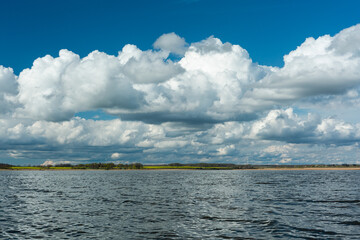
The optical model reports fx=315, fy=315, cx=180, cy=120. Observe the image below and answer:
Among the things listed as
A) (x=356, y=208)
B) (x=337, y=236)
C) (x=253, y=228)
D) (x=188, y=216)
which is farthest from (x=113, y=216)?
(x=356, y=208)

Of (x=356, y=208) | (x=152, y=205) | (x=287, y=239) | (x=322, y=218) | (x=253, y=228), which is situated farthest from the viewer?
(x=152, y=205)

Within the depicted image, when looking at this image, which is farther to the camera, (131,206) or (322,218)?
(131,206)

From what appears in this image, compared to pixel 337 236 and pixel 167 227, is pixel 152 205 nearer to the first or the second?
pixel 167 227

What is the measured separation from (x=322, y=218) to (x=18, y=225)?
120ft

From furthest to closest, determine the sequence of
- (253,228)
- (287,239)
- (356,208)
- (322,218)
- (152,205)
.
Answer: (152,205) < (356,208) < (322,218) < (253,228) < (287,239)

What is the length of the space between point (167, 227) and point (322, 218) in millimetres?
20207

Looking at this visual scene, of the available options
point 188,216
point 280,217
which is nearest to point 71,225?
point 188,216

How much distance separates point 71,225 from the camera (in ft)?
116

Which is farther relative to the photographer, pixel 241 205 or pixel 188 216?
pixel 241 205

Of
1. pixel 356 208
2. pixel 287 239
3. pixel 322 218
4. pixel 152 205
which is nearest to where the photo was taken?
pixel 287 239

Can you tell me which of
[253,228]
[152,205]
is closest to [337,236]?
[253,228]

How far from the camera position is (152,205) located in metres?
51.9

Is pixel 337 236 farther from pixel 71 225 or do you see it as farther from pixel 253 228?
pixel 71 225

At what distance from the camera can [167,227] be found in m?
34.5
